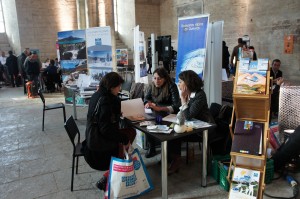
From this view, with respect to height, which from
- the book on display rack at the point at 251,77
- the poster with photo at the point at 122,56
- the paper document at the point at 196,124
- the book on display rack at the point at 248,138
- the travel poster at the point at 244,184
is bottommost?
the travel poster at the point at 244,184

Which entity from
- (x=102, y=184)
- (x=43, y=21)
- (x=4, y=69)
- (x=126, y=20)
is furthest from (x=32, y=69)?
(x=126, y=20)

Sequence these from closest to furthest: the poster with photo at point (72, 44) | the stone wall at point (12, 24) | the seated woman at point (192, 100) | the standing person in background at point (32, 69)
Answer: the seated woman at point (192, 100), the poster with photo at point (72, 44), the standing person in background at point (32, 69), the stone wall at point (12, 24)

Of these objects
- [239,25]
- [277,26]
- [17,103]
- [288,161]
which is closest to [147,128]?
[288,161]

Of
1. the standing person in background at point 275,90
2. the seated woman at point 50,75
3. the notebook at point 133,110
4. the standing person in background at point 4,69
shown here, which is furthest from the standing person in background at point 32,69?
the standing person in background at point 275,90

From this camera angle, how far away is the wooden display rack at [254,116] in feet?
7.31

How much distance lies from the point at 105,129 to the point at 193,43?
2.45 metres

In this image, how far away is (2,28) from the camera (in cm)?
1181

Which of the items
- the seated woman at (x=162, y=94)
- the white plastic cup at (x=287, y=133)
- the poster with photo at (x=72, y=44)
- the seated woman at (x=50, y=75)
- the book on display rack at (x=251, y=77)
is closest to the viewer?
the book on display rack at (x=251, y=77)

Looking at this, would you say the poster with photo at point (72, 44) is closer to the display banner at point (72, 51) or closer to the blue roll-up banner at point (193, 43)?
the display banner at point (72, 51)

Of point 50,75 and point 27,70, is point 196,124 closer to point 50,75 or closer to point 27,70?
point 27,70

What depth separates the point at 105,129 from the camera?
228 centimetres

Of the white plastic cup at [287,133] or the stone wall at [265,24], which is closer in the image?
the white plastic cup at [287,133]

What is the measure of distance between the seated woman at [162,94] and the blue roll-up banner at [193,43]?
0.94 metres

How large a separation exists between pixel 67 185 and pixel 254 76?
2.15m
